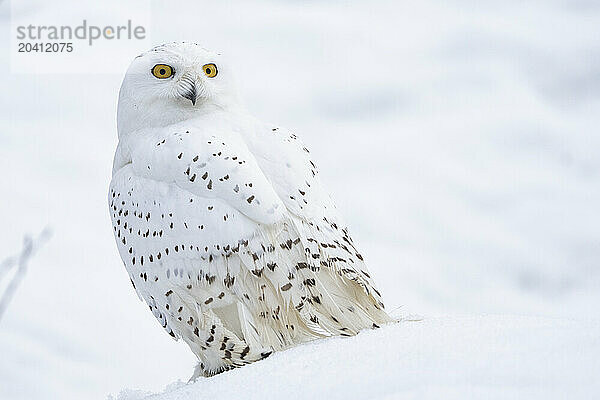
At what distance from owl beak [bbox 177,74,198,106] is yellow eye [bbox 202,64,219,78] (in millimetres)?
70

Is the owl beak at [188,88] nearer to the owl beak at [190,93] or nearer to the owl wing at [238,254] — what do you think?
the owl beak at [190,93]

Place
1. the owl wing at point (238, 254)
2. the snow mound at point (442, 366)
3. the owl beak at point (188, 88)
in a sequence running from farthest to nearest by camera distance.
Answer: the owl beak at point (188, 88)
the owl wing at point (238, 254)
the snow mound at point (442, 366)

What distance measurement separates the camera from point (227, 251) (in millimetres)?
2023

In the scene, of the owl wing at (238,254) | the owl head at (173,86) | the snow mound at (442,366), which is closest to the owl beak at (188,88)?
the owl head at (173,86)

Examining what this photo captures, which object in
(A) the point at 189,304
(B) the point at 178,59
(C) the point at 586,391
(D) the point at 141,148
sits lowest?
(C) the point at 586,391

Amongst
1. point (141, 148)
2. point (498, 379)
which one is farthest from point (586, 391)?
point (141, 148)

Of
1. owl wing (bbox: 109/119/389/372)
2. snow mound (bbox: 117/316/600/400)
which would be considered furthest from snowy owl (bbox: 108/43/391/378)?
snow mound (bbox: 117/316/600/400)

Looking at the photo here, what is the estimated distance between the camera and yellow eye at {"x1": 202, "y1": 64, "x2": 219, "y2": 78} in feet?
7.61

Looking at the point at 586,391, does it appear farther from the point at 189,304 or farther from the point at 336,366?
the point at 189,304

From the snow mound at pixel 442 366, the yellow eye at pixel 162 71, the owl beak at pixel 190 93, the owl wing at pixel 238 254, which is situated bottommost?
the snow mound at pixel 442 366

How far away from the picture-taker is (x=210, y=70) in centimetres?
233

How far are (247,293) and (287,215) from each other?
0.74ft

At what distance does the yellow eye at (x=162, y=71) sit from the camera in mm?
2289

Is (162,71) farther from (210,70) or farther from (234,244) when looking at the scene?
(234,244)
